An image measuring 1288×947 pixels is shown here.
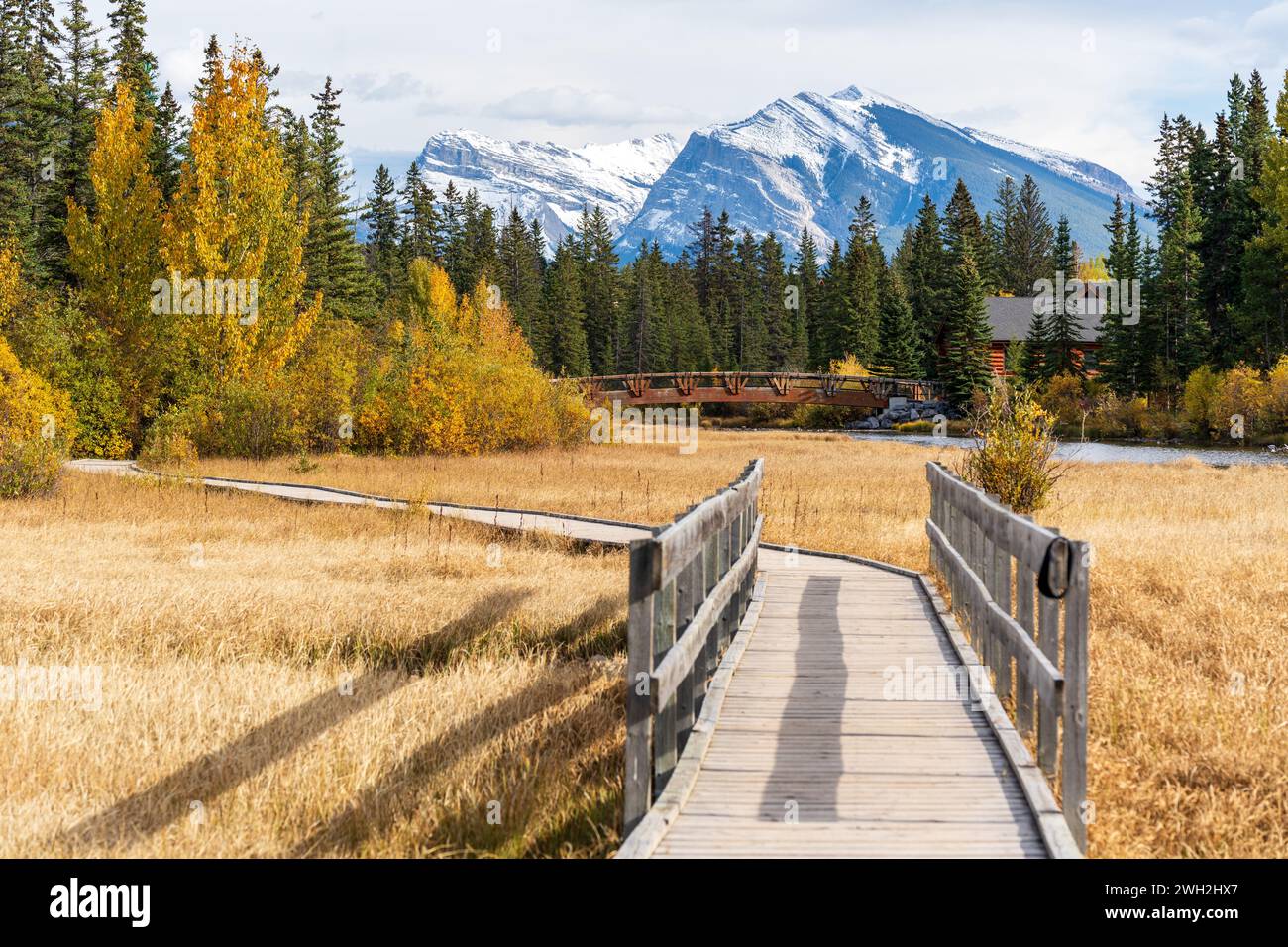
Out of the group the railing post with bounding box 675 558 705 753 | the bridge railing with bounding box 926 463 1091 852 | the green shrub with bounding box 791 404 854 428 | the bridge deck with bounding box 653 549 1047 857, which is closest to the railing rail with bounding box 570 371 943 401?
the green shrub with bounding box 791 404 854 428

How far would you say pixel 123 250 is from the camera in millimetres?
30031

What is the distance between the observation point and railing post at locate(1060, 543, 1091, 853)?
471 cm

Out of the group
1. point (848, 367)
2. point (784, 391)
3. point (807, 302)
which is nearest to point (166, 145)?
point (784, 391)

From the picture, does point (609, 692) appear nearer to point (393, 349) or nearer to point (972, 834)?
point (972, 834)

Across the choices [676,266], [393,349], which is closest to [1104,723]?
[393,349]

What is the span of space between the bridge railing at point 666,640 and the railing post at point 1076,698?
1745mm

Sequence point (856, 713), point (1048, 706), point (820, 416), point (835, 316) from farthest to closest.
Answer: point (835, 316) → point (820, 416) → point (856, 713) → point (1048, 706)

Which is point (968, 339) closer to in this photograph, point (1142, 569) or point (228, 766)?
point (1142, 569)

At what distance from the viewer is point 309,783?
249 inches

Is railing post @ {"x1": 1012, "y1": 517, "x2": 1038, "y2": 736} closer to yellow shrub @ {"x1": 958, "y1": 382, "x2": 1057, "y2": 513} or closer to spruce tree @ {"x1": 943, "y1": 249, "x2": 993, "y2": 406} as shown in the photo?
yellow shrub @ {"x1": 958, "y1": 382, "x2": 1057, "y2": 513}

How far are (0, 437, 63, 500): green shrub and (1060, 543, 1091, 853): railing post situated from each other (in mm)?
20131

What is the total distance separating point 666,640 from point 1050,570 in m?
1.80

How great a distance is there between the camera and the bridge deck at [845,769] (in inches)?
184

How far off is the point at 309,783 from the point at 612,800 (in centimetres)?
174
